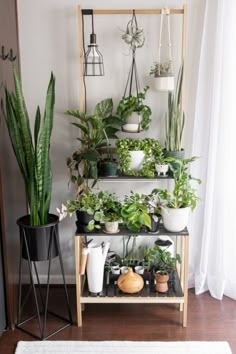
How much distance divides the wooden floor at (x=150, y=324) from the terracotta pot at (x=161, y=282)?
20 cm

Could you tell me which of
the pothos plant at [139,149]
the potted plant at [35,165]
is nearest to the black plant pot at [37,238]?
the potted plant at [35,165]

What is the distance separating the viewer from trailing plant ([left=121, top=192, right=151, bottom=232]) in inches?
94.0

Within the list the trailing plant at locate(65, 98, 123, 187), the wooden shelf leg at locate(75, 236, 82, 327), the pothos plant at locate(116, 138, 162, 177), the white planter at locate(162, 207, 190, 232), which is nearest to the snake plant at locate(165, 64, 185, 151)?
the pothos plant at locate(116, 138, 162, 177)

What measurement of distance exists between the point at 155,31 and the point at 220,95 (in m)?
0.58

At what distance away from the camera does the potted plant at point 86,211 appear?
241cm

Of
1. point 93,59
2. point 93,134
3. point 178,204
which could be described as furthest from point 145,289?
point 93,59

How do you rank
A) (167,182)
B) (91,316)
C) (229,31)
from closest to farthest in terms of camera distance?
(229,31)
(91,316)
(167,182)

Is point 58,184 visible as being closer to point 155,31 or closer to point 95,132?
point 95,132

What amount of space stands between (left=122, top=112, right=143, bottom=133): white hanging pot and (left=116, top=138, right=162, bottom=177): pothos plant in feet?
0.28

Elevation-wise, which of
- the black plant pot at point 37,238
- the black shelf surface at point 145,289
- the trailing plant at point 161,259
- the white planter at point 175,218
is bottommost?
the black shelf surface at point 145,289

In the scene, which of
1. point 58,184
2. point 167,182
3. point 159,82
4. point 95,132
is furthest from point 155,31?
point 58,184

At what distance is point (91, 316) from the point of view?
266cm

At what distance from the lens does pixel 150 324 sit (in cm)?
256

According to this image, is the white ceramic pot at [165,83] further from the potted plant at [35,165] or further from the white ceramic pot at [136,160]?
the potted plant at [35,165]
